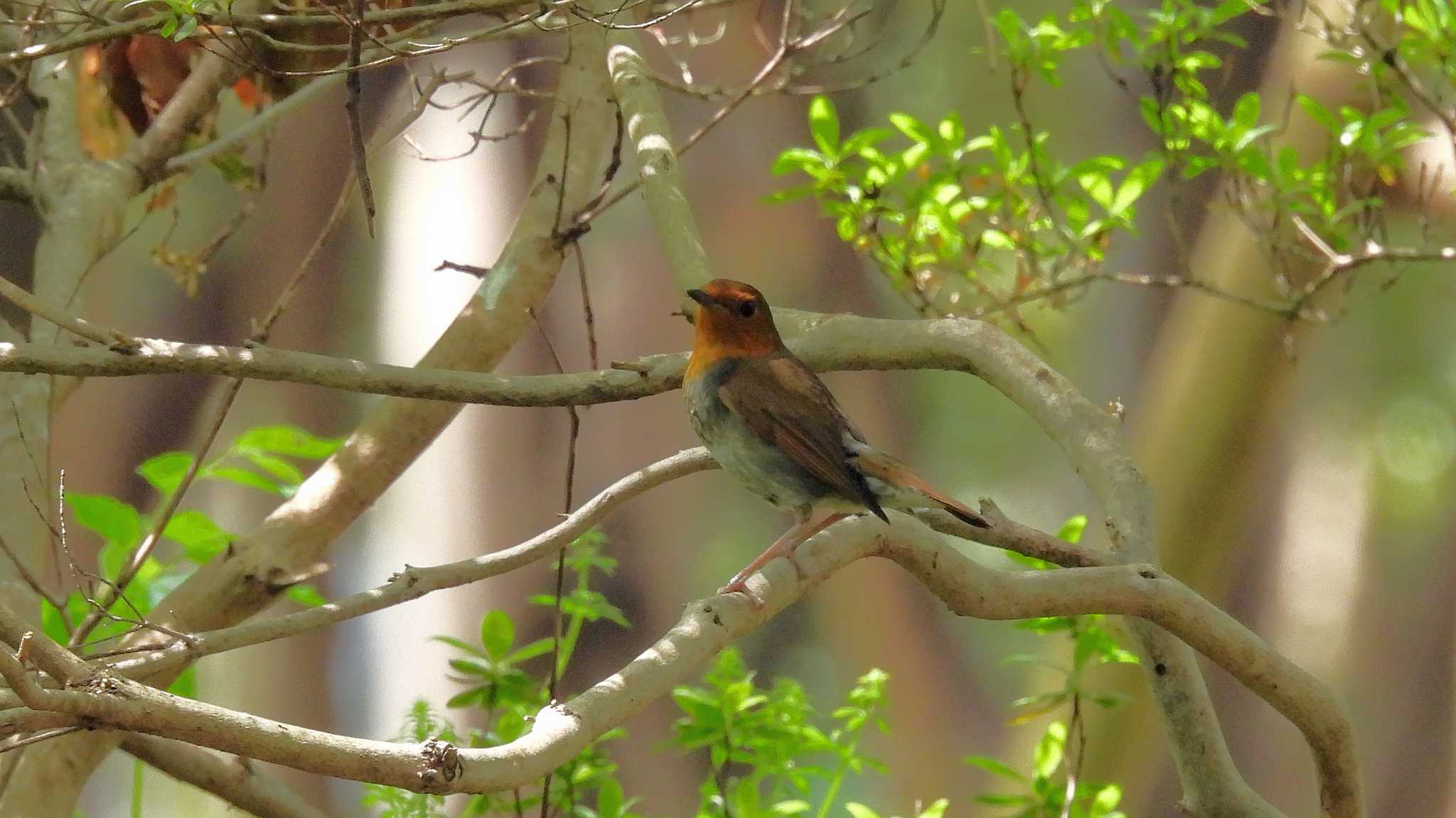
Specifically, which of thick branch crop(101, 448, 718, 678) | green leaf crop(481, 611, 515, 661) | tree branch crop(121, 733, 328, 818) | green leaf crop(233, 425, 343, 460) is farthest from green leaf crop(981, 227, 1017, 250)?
tree branch crop(121, 733, 328, 818)

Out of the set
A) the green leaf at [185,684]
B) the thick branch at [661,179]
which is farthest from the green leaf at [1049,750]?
the green leaf at [185,684]

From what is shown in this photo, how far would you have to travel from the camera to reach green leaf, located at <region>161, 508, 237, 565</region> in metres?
2.41

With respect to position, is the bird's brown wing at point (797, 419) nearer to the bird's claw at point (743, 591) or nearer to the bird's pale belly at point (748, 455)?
the bird's pale belly at point (748, 455)

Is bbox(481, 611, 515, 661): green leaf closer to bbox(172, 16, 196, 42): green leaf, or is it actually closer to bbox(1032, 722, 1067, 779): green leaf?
bbox(1032, 722, 1067, 779): green leaf

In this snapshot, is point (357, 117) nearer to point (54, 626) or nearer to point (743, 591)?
point (743, 591)

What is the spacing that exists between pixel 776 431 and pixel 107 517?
51.5 inches

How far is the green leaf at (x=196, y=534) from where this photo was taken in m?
2.41

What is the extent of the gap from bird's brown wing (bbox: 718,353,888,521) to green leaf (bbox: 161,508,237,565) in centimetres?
115

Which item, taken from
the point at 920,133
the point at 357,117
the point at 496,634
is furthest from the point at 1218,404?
the point at 357,117

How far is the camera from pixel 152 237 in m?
4.04

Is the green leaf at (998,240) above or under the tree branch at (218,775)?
above

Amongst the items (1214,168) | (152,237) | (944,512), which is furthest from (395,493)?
(1214,168)

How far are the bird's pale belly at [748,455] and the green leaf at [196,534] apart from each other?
3.52 feet

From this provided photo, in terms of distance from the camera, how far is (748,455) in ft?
6.29
